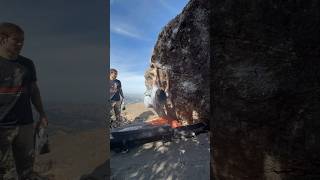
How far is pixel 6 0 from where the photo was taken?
275 centimetres

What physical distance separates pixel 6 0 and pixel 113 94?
5.91 metres

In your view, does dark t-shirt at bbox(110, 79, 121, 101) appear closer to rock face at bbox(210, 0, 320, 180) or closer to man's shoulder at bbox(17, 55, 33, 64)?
man's shoulder at bbox(17, 55, 33, 64)

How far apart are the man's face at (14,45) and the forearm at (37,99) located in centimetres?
29

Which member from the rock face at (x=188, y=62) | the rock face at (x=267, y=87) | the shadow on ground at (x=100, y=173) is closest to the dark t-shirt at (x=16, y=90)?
the shadow on ground at (x=100, y=173)

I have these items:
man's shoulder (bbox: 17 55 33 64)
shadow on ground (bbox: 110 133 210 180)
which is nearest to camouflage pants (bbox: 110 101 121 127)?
shadow on ground (bbox: 110 133 210 180)

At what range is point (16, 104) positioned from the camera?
9.39 ft

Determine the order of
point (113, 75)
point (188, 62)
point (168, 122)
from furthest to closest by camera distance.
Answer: point (113, 75) → point (168, 122) → point (188, 62)

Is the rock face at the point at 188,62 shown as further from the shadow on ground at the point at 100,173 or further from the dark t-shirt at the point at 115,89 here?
the shadow on ground at the point at 100,173

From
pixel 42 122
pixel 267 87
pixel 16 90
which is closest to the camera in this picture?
pixel 267 87

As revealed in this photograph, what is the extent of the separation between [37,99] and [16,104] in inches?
Result: 6.4

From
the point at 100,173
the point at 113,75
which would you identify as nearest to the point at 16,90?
the point at 100,173

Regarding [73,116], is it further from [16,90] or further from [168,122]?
[168,122]

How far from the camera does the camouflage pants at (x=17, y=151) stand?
9.16 feet

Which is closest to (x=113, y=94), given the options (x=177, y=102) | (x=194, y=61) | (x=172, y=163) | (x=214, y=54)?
(x=177, y=102)
